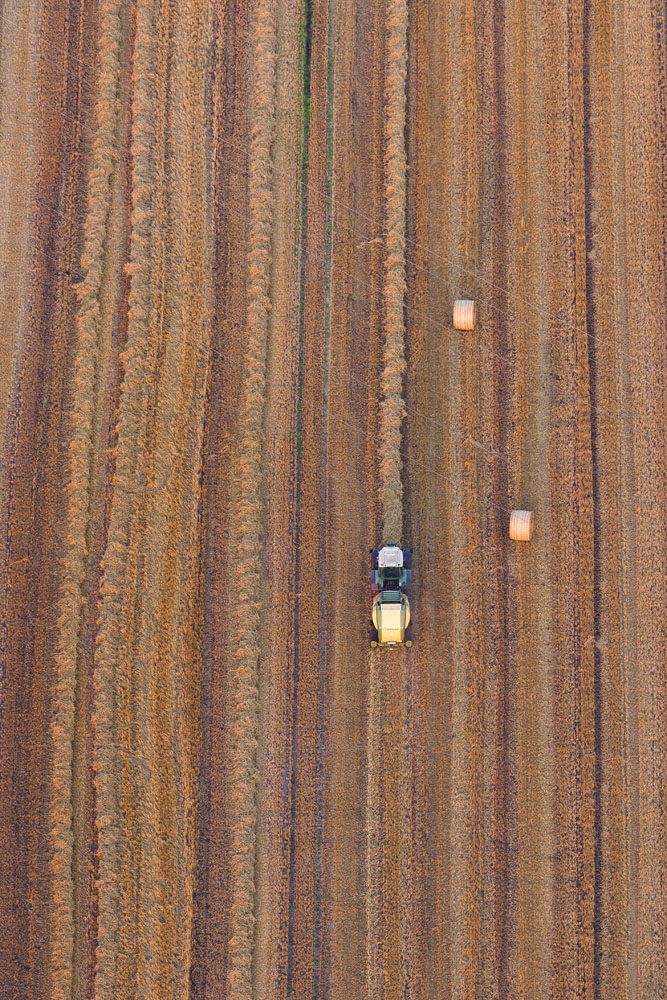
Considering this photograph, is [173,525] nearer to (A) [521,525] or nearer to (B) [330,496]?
(B) [330,496]

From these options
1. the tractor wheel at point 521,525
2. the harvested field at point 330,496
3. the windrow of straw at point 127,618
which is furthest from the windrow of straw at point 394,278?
the windrow of straw at point 127,618

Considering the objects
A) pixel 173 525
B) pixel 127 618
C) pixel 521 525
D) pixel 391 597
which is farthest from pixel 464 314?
pixel 127 618

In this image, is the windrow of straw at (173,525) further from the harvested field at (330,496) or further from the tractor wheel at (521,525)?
the tractor wheel at (521,525)

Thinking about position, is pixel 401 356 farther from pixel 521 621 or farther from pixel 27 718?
pixel 27 718

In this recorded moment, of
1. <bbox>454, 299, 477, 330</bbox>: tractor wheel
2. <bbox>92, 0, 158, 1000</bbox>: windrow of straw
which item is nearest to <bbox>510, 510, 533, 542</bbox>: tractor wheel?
<bbox>454, 299, 477, 330</bbox>: tractor wheel

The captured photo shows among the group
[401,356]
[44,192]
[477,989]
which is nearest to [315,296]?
[401,356]

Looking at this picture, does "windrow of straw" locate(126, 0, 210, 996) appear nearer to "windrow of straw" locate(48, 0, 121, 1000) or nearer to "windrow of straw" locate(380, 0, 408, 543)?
"windrow of straw" locate(48, 0, 121, 1000)
